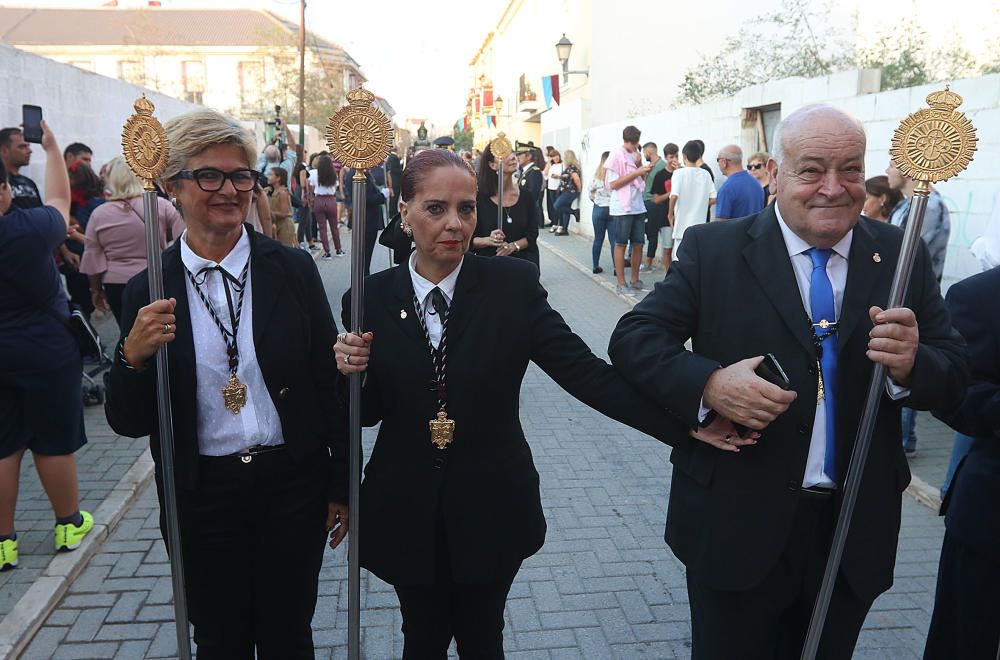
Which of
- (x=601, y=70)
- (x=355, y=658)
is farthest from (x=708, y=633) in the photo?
(x=601, y=70)

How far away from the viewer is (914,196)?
6.81 feet

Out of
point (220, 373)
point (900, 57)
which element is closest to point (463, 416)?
point (220, 373)

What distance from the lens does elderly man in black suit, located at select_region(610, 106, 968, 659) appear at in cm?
204

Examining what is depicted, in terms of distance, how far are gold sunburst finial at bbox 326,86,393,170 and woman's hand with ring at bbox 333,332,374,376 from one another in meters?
0.48

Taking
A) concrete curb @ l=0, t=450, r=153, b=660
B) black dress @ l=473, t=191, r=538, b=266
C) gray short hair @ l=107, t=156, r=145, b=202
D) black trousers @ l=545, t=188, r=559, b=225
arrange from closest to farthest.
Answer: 1. concrete curb @ l=0, t=450, r=153, b=660
2. gray short hair @ l=107, t=156, r=145, b=202
3. black dress @ l=473, t=191, r=538, b=266
4. black trousers @ l=545, t=188, r=559, b=225

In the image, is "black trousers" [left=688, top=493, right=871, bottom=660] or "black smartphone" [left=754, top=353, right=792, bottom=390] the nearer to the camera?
"black smartphone" [left=754, top=353, right=792, bottom=390]

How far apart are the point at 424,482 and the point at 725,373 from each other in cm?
92

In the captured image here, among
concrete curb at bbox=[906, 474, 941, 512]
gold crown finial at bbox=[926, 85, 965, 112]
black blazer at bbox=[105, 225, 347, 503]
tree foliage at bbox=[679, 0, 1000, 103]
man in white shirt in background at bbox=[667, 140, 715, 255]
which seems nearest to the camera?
gold crown finial at bbox=[926, 85, 965, 112]

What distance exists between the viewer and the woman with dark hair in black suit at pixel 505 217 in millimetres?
6654

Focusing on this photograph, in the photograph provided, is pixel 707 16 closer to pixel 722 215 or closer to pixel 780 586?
pixel 722 215

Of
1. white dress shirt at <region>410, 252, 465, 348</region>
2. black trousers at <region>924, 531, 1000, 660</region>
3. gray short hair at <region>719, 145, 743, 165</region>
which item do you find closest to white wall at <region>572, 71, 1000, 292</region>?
gray short hair at <region>719, 145, 743, 165</region>

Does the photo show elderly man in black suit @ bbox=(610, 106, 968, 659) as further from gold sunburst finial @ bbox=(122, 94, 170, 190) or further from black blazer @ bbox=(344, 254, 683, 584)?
gold sunburst finial @ bbox=(122, 94, 170, 190)

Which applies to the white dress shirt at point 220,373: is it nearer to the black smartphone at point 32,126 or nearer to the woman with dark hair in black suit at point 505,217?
the black smartphone at point 32,126

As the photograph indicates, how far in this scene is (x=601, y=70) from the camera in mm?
22703
